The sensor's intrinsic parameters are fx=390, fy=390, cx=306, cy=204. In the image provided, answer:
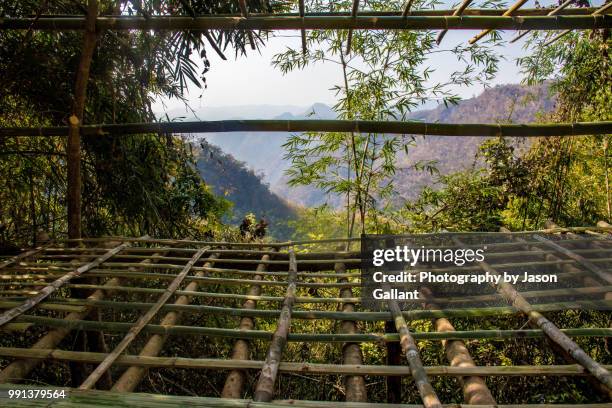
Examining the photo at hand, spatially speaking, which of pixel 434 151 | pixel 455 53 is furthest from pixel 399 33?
pixel 434 151

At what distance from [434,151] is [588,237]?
38853mm

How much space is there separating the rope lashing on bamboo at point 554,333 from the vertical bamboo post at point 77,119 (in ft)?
8.44

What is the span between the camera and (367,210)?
502 centimetres

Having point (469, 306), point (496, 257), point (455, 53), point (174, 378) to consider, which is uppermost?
point (455, 53)

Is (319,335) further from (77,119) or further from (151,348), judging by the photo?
(77,119)

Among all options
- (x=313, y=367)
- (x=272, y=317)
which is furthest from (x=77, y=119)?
(x=313, y=367)

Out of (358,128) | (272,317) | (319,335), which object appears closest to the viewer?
(319,335)

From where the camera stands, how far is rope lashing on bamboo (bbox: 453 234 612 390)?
110cm

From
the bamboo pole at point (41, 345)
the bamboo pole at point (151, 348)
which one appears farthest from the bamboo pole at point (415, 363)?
the bamboo pole at point (41, 345)

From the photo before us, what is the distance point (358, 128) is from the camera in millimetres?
2438

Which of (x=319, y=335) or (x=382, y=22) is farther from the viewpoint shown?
(x=382, y=22)

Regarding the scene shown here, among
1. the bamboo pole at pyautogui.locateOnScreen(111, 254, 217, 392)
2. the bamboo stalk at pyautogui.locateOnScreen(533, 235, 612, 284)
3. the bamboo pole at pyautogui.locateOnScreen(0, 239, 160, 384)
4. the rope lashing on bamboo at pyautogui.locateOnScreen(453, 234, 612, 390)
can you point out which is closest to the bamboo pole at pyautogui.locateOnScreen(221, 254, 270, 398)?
the bamboo pole at pyautogui.locateOnScreen(111, 254, 217, 392)

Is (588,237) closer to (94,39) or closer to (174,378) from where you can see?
(94,39)

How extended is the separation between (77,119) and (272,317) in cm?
188
